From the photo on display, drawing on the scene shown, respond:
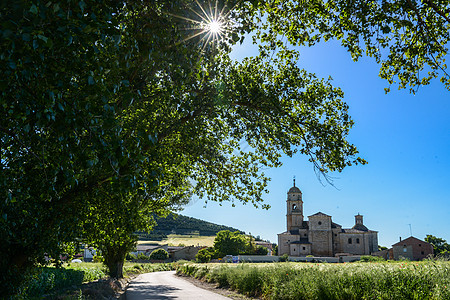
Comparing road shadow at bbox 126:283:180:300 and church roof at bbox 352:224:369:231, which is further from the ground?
church roof at bbox 352:224:369:231

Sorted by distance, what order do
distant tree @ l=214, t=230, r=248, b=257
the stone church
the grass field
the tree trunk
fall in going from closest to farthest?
the tree trunk → distant tree @ l=214, t=230, r=248, b=257 → the stone church → the grass field

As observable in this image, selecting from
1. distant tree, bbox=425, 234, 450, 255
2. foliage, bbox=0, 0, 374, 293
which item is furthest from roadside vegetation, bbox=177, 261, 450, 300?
Result: distant tree, bbox=425, 234, 450, 255

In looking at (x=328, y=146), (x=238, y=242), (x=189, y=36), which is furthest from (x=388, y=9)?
(x=238, y=242)

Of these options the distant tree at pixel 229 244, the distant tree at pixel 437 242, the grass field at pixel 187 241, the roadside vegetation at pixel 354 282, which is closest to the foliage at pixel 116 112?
the roadside vegetation at pixel 354 282

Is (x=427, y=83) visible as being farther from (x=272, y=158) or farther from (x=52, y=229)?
(x=52, y=229)

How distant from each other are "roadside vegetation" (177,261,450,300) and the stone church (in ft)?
223

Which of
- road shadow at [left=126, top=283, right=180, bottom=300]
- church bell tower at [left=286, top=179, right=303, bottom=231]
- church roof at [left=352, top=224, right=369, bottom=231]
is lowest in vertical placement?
road shadow at [left=126, top=283, right=180, bottom=300]

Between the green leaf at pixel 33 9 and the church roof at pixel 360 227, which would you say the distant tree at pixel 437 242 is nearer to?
the church roof at pixel 360 227

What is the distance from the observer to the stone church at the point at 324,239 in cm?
8038

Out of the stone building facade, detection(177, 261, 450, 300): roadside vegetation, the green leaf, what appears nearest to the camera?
the green leaf

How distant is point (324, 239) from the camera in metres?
81.3

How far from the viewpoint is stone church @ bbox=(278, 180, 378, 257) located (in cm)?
8038

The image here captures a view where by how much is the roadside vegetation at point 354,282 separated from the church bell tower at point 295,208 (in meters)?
71.5

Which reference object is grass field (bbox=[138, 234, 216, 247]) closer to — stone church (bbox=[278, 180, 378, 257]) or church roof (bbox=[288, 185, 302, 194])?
stone church (bbox=[278, 180, 378, 257])
